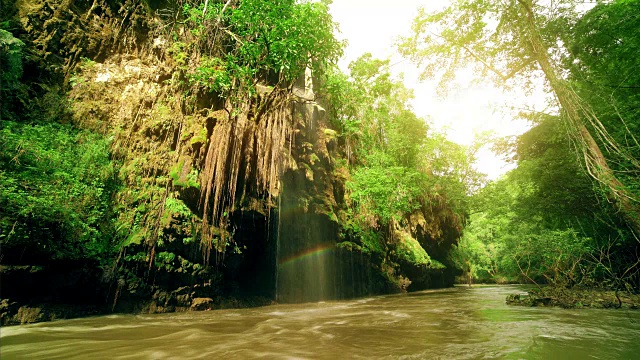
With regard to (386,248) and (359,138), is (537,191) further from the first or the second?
(359,138)

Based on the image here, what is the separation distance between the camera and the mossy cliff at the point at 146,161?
6461mm

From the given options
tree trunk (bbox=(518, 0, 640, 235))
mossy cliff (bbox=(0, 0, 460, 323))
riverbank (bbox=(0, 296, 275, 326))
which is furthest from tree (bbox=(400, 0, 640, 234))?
riverbank (bbox=(0, 296, 275, 326))

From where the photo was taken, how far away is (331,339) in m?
4.27

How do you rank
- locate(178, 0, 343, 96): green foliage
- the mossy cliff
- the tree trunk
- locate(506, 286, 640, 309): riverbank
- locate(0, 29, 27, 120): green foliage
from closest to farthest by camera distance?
the mossy cliff < the tree trunk < locate(0, 29, 27, 120): green foliage < locate(506, 286, 640, 309): riverbank < locate(178, 0, 343, 96): green foliage

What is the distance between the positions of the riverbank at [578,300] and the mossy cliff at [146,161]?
8.41 metres

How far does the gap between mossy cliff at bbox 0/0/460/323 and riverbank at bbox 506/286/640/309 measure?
8.41m

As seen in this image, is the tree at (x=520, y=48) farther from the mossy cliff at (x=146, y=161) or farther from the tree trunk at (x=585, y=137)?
the mossy cliff at (x=146, y=161)

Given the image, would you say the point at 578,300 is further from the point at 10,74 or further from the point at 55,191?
the point at 10,74

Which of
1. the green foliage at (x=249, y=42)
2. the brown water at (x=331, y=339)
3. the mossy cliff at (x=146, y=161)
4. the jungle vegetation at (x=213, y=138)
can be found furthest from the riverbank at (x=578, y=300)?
the green foliage at (x=249, y=42)

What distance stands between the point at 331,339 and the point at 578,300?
8.54 meters

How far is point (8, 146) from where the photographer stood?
21.0ft

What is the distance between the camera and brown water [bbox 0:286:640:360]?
3.34 m

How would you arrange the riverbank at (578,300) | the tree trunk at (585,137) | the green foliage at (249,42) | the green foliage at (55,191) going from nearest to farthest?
the green foliage at (55,191) → the tree trunk at (585,137) → the riverbank at (578,300) → the green foliage at (249,42)

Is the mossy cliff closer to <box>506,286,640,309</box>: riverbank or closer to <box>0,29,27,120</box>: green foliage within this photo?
<box>0,29,27,120</box>: green foliage
